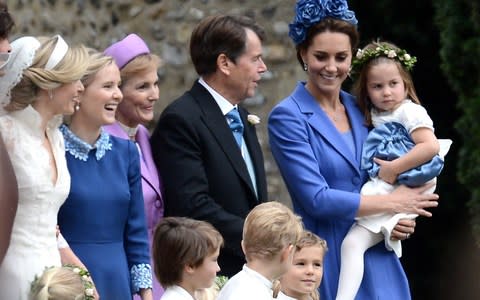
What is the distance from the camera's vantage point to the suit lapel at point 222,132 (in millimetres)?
→ 6941

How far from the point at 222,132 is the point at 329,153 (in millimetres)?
527

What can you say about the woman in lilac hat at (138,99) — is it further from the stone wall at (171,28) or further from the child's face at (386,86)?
the stone wall at (171,28)

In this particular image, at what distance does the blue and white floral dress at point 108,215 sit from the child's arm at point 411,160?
3.62 feet

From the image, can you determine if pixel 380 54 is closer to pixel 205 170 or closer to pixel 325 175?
pixel 325 175

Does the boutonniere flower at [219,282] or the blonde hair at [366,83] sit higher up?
the blonde hair at [366,83]

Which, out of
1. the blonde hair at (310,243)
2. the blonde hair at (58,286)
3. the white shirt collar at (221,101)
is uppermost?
the white shirt collar at (221,101)

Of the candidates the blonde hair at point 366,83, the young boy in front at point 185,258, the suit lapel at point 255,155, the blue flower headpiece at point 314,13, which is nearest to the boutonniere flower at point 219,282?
the young boy in front at point 185,258

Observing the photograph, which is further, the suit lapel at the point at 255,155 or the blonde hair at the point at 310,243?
the suit lapel at the point at 255,155

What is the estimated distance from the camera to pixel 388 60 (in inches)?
275

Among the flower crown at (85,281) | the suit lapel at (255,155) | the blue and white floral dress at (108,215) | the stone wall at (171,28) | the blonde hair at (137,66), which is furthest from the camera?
the stone wall at (171,28)

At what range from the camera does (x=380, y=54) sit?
7000 millimetres

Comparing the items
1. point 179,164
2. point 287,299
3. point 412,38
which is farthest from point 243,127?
point 412,38

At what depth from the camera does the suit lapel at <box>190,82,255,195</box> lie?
694 cm

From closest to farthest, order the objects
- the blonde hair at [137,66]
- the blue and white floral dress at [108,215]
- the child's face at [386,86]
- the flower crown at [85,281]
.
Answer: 1. the flower crown at [85,281]
2. the blue and white floral dress at [108,215]
3. the child's face at [386,86]
4. the blonde hair at [137,66]
